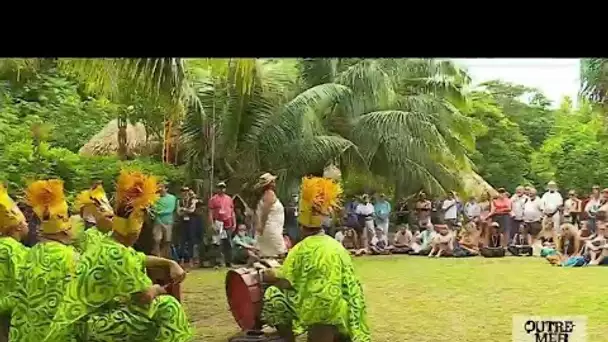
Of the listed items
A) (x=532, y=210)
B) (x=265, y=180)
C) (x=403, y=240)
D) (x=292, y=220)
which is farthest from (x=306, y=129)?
(x=532, y=210)

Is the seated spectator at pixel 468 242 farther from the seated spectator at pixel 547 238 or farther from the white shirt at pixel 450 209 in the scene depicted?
the seated spectator at pixel 547 238

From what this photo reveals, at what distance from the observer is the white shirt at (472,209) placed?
327cm

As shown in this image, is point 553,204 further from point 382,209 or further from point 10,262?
point 10,262

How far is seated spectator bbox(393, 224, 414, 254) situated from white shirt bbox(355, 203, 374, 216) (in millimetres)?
136

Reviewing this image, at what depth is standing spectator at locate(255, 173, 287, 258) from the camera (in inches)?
128

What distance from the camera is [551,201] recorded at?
10.7 feet

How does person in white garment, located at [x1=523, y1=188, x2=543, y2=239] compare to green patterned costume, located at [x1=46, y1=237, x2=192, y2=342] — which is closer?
green patterned costume, located at [x1=46, y1=237, x2=192, y2=342]

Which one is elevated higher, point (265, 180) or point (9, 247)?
point (265, 180)

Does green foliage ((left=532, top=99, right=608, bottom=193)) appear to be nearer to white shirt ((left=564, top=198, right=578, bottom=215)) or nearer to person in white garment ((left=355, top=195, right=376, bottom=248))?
white shirt ((left=564, top=198, right=578, bottom=215))

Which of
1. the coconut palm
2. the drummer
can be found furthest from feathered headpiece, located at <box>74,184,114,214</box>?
the drummer

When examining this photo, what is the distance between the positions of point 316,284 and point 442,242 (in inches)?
20.2

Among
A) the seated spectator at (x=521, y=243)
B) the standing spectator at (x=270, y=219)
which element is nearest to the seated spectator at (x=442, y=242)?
the seated spectator at (x=521, y=243)
